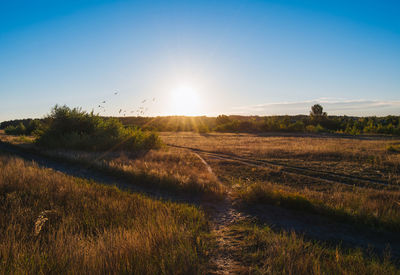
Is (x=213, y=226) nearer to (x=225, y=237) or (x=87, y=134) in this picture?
(x=225, y=237)

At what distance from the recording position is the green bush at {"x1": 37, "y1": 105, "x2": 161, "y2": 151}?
2125 centimetres

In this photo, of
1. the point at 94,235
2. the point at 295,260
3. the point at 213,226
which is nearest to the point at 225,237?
the point at 213,226

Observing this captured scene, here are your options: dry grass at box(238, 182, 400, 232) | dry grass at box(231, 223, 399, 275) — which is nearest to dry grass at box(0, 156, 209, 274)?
dry grass at box(231, 223, 399, 275)

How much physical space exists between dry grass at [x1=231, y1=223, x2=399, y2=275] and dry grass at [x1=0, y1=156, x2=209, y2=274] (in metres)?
0.94

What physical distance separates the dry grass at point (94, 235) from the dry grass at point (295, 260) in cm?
94

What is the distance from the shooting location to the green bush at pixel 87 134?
69.7 feet

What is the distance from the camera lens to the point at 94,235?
5133mm

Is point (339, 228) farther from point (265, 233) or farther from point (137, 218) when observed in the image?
point (137, 218)

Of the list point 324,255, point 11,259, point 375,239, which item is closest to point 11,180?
point 11,259

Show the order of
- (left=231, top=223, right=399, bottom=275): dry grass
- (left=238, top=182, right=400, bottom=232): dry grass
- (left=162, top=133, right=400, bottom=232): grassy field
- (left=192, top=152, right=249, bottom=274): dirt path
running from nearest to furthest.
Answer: (left=231, top=223, right=399, bottom=275): dry grass, (left=192, top=152, right=249, bottom=274): dirt path, (left=238, top=182, right=400, bottom=232): dry grass, (left=162, top=133, right=400, bottom=232): grassy field

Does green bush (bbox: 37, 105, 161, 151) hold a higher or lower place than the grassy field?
higher

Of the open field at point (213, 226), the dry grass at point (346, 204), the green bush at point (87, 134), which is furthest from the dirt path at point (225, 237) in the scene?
the green bush at point (87, 134)

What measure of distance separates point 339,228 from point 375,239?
2.54ft

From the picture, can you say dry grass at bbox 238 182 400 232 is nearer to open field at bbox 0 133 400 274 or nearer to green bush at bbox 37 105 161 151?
open field at bbox 0 133 400 274
